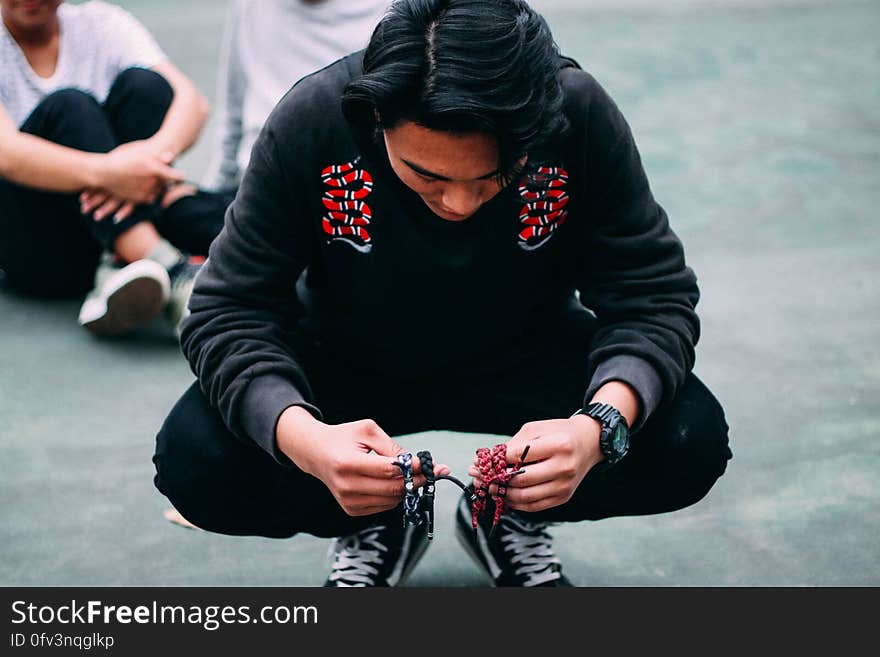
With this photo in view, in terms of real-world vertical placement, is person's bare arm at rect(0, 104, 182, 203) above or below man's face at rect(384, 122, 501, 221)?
below

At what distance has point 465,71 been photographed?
1.24m

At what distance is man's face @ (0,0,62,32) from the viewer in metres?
2.49

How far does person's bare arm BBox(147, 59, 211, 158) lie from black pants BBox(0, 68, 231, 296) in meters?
0.03

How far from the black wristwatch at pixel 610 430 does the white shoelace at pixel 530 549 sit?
1.12 ft

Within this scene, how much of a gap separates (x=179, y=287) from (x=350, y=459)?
4.31 feet

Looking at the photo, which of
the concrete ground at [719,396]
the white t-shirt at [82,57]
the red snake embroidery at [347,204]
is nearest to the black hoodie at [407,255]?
the red snake embroidery at [347,204]

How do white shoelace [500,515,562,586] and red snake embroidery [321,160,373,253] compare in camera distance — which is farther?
white shoelace [500,515,562,586]

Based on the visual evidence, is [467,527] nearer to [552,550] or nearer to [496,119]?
[552,550]

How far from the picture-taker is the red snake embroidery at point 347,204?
1510 millimetres

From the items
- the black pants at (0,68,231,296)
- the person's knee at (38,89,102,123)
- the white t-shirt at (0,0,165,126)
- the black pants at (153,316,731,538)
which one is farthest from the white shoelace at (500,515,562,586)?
the white t-shirt at (0,0,165,126)

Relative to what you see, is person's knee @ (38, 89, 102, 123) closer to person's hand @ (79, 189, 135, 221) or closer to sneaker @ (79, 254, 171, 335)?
person's hand @ (79, 189, 135, 221)

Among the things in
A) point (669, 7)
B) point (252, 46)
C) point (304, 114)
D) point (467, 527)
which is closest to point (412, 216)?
point (304, 114)

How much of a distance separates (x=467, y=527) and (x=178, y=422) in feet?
1.61

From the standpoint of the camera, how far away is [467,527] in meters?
1.78
